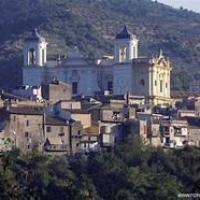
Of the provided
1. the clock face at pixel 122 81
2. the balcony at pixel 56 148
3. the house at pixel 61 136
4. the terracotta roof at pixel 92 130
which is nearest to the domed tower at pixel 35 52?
the clock face at pixel 122 81

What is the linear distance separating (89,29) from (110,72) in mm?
37236

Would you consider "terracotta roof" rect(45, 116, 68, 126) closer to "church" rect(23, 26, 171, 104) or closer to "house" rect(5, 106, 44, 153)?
"house" rect(5, 106, 44, 153)

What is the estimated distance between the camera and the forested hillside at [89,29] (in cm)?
13088

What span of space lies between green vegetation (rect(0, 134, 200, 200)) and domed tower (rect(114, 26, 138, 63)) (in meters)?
16.0

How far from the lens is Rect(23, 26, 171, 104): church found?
103 meters

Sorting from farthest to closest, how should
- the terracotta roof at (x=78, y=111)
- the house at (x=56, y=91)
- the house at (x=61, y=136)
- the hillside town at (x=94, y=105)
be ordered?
1. the house at (x=56, y=91)
2. the terracotta roof at (x=78, y=111)
3. the hillside town at (x=94, y=105)
4. the house at (x=61, y=136)

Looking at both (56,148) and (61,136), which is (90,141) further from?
(56,148)

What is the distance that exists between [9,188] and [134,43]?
42.9 metres

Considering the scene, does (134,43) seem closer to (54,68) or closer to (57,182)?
(54,68)

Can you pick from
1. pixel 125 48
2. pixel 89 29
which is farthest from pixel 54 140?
pixel 89 29

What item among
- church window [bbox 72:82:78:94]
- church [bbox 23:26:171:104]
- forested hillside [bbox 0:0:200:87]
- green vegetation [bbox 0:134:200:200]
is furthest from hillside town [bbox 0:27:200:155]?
forested hillside [bbox 0:0:200:87]

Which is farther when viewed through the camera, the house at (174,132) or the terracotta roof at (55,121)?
the house at (174,132)

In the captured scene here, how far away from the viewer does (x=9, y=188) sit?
63531 millimetres

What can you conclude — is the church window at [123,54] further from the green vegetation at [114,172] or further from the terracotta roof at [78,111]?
the green vegetation at [114,172]
